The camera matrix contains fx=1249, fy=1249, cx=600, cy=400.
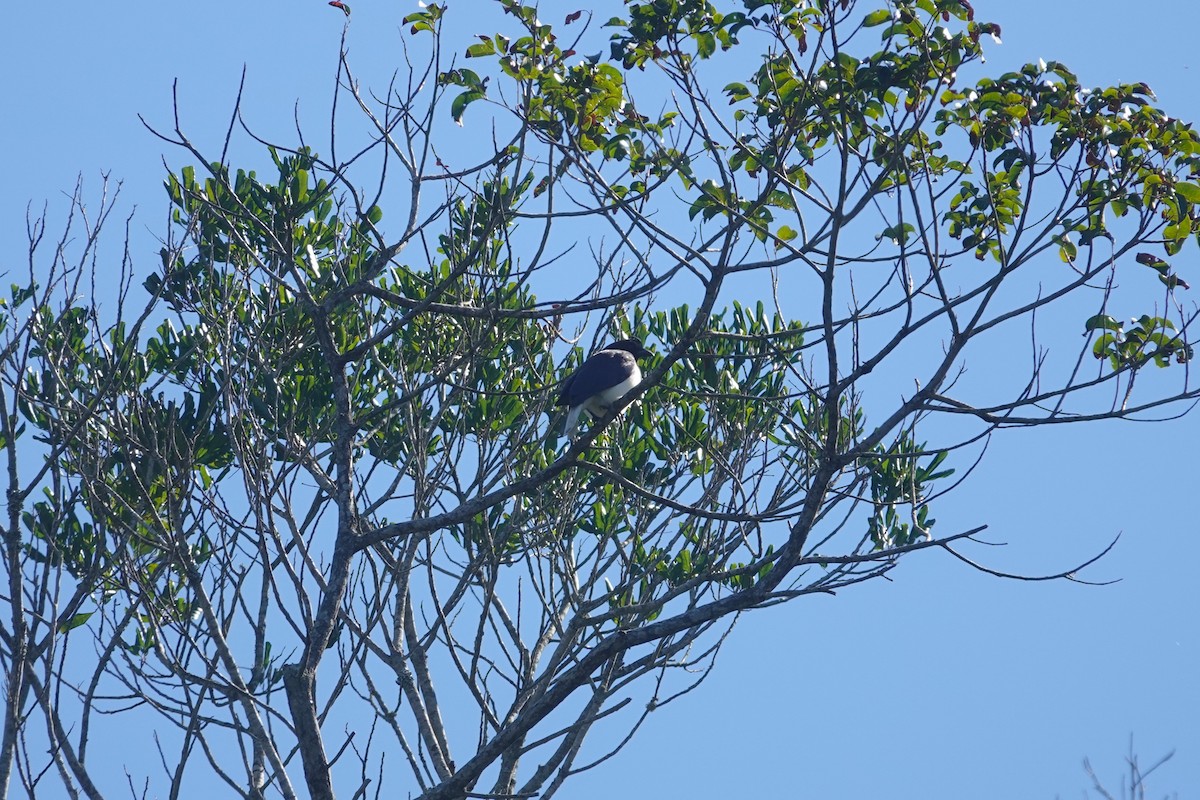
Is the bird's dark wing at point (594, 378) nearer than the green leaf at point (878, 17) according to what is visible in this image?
No

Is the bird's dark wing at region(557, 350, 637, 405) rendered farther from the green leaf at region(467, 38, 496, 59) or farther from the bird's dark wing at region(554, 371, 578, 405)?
the green leaf at region(467, 38, 496, 59)

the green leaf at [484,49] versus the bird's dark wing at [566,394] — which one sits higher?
the bird's dark wing at [566,394]

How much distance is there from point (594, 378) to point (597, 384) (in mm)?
48

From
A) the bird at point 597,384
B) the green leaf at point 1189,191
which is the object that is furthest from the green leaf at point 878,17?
the bird at point 597,384

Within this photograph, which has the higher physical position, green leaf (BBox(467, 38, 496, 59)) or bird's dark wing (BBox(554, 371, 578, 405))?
bird's dark wing (BBox(554, 371, 578, 405))

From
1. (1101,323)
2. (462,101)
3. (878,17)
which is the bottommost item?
(1101,323)

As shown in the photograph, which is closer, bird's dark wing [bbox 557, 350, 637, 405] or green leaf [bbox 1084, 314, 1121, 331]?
green leaf [bbox 1084, 314, 1121, 331]

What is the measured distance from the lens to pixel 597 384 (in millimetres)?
7953

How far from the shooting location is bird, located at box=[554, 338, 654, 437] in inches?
312

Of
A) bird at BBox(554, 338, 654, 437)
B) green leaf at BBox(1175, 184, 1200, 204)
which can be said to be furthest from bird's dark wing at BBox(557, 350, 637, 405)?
green leaf at BBox(1175, 184, 1200, 204)

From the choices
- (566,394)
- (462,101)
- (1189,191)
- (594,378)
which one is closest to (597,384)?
(594,378)

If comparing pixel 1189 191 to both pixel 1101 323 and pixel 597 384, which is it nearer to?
pixel 1101 323

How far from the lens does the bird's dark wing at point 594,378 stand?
25.9ft

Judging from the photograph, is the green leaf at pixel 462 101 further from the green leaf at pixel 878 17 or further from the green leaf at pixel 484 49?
the green leaf at pixel 878 17
